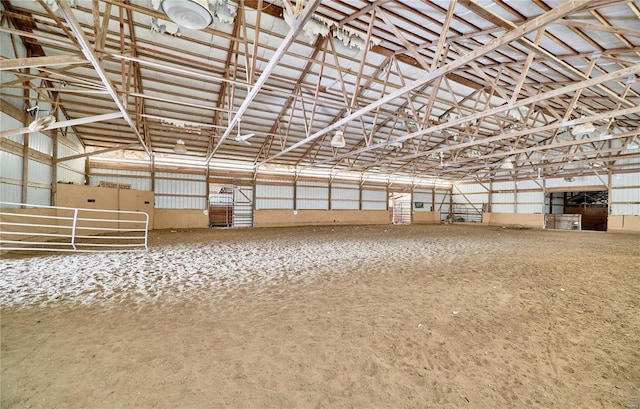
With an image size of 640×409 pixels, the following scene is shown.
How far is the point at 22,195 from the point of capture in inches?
311

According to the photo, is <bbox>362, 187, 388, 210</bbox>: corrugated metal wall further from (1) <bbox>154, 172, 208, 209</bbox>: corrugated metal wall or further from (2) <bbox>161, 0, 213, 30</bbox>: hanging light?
(2) <bbox>161, 0, 213, 30</bbox>: hanging light

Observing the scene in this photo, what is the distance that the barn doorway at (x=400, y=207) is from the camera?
24391 millimetres

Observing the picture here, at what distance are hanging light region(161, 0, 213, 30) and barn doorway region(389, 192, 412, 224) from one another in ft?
72.2

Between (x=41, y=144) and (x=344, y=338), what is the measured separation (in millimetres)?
12323

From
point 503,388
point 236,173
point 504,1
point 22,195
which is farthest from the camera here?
point 236,173

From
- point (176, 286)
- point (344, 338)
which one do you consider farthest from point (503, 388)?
point (176, 286)

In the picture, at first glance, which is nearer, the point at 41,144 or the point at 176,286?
the point at 176,286

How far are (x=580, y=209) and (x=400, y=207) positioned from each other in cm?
1434

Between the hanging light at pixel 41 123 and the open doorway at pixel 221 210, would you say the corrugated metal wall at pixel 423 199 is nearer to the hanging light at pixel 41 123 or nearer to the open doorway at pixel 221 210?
the open doorway at pixel 221 210

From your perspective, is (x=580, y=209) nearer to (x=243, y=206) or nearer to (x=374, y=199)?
(x=374, y=199)

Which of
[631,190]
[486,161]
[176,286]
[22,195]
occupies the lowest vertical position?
[176,286]

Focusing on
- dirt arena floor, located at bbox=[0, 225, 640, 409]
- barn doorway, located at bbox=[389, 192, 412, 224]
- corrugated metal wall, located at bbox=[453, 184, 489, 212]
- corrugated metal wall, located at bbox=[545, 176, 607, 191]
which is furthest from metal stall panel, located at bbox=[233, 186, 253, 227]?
corrugated metal wall, located at bbox=[545, 176, 607, 191]

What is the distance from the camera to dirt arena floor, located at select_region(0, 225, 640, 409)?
1955 millimetres

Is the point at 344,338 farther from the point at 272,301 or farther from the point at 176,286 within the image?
the point at 176,286
